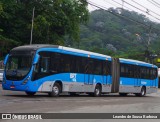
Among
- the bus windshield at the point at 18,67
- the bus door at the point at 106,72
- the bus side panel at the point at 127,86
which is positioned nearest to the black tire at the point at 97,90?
the bus door at the point at 106,72

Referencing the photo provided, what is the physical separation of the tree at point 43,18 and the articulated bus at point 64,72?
18256 millimetres

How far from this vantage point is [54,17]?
2074 inches

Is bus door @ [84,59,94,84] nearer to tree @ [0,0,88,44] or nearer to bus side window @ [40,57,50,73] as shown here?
bus side window @ [40,57,50,73]

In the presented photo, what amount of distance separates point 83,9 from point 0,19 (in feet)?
35.7

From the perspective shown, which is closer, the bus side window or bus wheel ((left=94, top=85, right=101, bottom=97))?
the bus side window

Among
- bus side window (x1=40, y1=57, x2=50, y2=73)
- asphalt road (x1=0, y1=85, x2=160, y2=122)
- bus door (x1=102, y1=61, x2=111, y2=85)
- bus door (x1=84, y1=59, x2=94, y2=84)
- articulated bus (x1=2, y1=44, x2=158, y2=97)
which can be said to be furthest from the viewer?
Result: bus door (x1=102, y1=61, x2=111, y2=85)

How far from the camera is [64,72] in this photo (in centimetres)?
2656

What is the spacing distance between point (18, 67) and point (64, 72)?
11.5ft

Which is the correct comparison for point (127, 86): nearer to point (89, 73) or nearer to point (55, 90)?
point (89, 73)

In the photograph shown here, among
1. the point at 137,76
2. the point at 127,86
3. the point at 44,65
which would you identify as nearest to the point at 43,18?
the point at 137,76

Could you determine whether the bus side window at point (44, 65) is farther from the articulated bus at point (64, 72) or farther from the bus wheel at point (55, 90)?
the bus wheel at point (55, 90)

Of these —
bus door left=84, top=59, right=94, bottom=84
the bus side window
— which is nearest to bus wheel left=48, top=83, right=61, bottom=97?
the bus side window

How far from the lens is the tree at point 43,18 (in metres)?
52.2

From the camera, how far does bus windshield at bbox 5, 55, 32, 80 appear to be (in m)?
23.8
